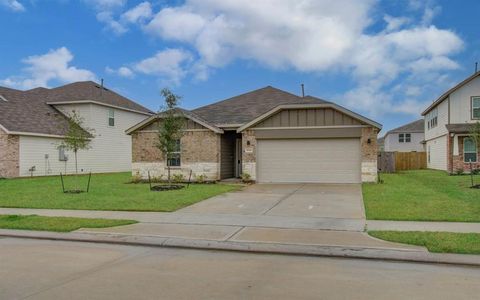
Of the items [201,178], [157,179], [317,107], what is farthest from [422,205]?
[157,179]

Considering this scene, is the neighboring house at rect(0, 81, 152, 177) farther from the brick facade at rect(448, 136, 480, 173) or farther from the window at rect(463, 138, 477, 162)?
the window at rect(463, 138, 477, 162)

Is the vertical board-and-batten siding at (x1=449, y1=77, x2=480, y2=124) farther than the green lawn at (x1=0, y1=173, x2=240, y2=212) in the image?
Yes

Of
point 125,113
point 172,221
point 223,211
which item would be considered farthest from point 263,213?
point 125,113

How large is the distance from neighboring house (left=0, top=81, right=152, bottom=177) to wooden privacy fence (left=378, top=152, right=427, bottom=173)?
791 inches

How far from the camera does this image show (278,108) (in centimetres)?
2028

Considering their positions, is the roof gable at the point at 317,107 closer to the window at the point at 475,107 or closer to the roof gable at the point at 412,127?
the window at the point at 475,107

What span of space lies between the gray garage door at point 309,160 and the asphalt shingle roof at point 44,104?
15.0 metres

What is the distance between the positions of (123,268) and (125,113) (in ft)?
99.0

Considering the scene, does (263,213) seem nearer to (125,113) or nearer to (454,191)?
(454,191)

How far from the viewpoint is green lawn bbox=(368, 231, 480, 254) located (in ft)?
22.9

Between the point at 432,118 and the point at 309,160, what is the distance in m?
19.5

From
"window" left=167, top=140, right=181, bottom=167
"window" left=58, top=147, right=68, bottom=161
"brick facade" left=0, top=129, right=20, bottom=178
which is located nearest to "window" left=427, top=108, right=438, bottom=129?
"window" left=167, top=140, right=181, bottom=167

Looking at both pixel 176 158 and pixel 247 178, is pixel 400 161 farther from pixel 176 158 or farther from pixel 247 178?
pixel 176 158

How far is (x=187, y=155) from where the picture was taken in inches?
846
